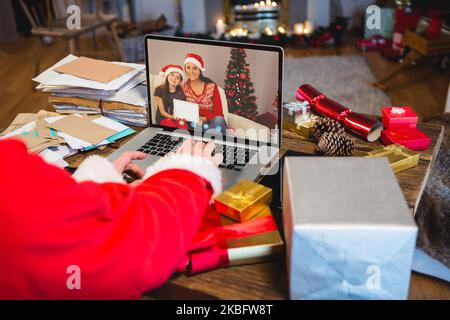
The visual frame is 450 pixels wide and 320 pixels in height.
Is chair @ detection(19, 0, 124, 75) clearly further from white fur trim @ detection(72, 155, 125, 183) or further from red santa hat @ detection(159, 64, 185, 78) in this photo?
white fur trim @ detection(72, 155, 125, 183)

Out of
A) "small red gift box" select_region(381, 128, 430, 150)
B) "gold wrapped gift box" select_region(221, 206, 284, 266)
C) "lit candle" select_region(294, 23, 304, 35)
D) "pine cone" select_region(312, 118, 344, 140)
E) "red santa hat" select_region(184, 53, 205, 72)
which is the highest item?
"red santa hat" select_region(184, 53, 205, 72)

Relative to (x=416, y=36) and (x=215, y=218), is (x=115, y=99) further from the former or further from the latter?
(x=416, y=36)

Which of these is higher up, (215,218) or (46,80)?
(46,80)

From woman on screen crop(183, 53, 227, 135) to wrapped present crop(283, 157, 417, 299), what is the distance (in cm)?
49

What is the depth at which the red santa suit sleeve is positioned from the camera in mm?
749

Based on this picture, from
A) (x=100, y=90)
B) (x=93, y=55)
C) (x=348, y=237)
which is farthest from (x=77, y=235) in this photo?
(x=93, y=55)

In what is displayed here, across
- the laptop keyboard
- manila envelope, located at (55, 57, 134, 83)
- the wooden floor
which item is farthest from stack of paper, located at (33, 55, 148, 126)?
the wooden floor

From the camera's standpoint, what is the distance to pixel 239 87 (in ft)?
4.33

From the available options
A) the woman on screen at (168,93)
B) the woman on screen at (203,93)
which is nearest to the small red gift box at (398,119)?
the woman on screen at (203,93)

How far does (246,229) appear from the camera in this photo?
1.00 metres

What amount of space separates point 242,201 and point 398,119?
0.58m

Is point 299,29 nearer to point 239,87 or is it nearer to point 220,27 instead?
point 220,27
